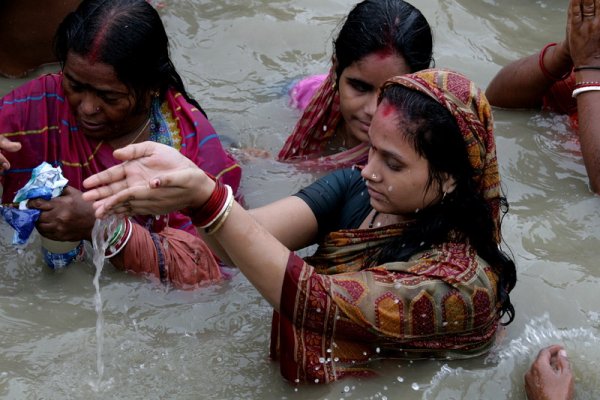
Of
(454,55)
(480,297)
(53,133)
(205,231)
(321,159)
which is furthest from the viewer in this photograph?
(454,55)

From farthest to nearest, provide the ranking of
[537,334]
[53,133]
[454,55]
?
[454,55] → [53,133] → [537,334]

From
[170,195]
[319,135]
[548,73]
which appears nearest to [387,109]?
[170,195]

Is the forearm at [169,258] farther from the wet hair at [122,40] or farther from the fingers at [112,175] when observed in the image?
the fingers at [112,175]

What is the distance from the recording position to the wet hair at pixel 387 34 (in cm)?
394

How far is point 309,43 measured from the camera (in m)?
6.02

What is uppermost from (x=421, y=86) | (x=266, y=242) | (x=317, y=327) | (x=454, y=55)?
(x=421, y=86)

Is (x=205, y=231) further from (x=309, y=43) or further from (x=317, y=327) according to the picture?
(x=309, y=43)

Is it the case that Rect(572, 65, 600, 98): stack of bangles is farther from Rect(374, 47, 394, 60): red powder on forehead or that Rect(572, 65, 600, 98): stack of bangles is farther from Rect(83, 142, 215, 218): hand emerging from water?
Rect(83, 142, 215, 218): hand emerging from water

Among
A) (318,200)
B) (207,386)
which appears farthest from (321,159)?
(207,386)

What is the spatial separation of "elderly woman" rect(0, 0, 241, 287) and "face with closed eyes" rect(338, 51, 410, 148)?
0.63 metres

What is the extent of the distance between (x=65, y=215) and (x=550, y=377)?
1.76 meters

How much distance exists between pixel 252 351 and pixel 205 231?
2.47 ft

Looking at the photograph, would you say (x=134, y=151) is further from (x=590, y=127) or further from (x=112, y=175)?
(x=590, y=127)

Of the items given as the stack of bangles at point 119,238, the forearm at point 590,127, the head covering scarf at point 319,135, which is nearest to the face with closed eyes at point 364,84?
the head covering scarf at point 319,135
